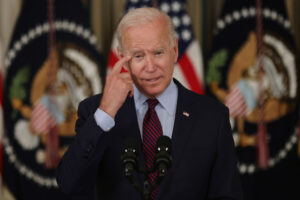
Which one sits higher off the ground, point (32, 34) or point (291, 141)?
point (32, 34)

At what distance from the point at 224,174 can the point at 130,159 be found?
0.58 metres

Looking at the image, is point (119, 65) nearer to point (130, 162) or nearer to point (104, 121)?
point (104, 121)

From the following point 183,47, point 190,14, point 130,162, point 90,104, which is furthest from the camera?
point 190,14

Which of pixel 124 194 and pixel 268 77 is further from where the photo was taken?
pixel 268 77

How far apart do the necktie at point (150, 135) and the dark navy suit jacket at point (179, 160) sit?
0.09 feet

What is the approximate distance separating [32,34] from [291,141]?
8.87 feet

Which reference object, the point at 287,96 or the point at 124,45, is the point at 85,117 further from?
the point at 287,96

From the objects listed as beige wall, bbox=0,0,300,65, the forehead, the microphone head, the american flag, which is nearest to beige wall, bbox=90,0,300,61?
beige wall, bbox=0,0,300,65

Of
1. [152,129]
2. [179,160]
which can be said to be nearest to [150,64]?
[152,129]

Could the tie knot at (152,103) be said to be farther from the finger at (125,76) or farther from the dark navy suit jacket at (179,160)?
the finger at (125,76)

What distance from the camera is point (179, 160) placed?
1454mm

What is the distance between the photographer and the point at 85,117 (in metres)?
1.52

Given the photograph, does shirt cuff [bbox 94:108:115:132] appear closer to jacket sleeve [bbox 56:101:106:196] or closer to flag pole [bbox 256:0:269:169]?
jacket sleeve [bbox 56:101:106:196]

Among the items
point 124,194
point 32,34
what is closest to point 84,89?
point 32,34
